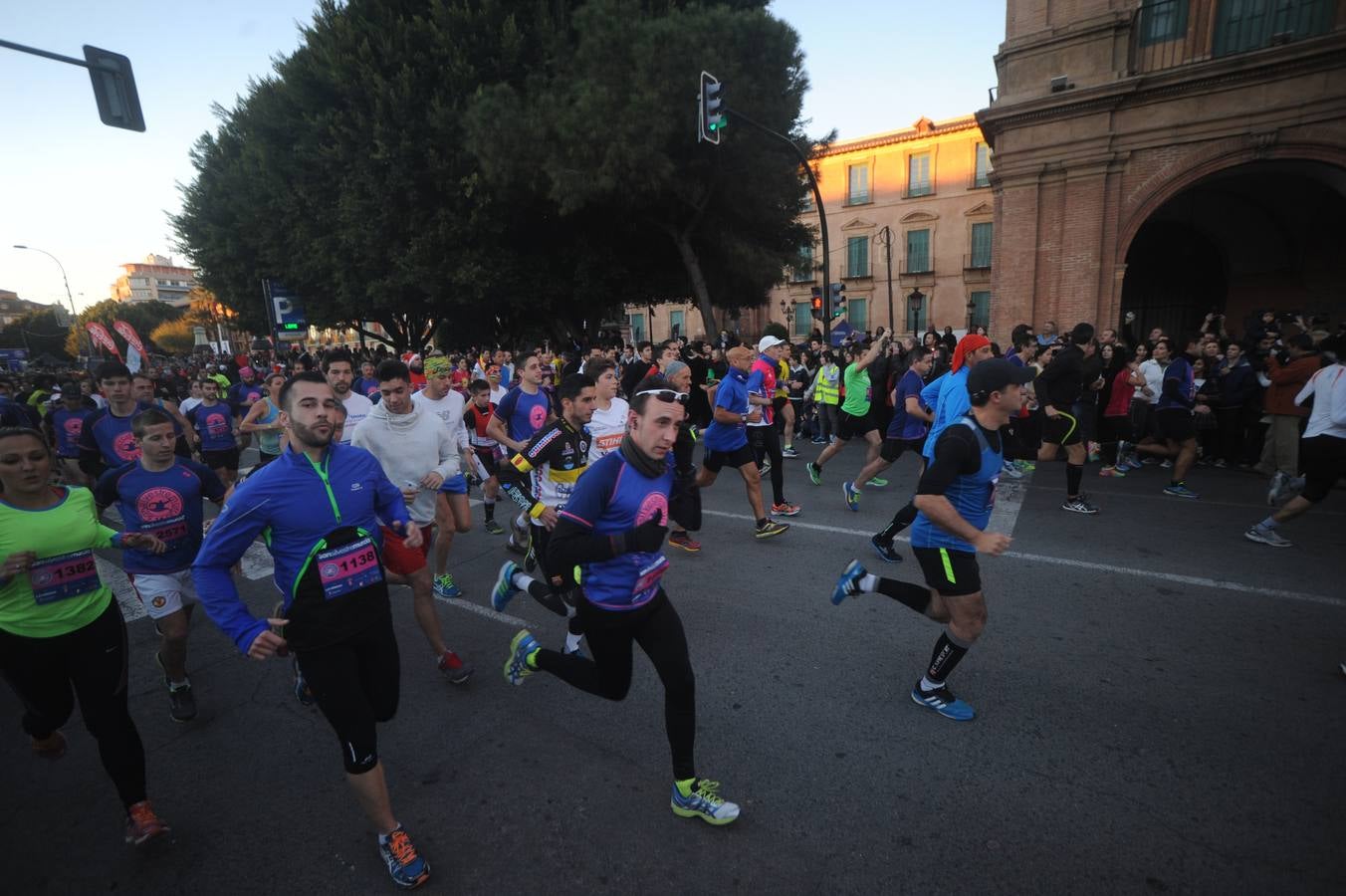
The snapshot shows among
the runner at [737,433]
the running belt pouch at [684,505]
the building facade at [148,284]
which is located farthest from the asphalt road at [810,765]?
the building facade at [148,284]

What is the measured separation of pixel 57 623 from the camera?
288cm

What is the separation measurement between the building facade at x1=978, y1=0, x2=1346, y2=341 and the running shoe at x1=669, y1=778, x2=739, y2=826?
17.2m

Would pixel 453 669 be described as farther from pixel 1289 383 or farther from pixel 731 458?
pixel 1289 383

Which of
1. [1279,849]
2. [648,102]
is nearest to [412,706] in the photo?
[1279,849]

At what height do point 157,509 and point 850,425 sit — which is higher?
point 157,509

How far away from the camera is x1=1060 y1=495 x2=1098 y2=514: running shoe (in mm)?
7207

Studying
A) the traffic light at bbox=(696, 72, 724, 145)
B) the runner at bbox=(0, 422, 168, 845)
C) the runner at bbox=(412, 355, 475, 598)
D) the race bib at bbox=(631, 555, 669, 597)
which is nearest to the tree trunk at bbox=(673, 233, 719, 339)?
the traffic light at bbox=(696, 72, 724, 145)

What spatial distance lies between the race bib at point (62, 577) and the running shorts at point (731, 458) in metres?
4.85

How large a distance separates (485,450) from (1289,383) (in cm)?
962

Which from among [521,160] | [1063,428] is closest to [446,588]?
[1063,428]

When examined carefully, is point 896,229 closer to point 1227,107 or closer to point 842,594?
point 1227,107

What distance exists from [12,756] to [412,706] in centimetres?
222

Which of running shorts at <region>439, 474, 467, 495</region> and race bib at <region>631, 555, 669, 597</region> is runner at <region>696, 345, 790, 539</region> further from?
race bib at <region>631, 555, 669, 597</region>

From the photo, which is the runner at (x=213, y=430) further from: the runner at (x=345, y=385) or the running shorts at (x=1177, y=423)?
the running shorts at (x=1177, y=423)
